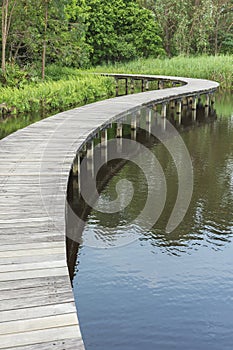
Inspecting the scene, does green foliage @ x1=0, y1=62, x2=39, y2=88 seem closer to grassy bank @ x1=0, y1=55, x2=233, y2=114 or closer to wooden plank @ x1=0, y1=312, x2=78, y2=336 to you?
grassy bank @ x1=0, y1=55, x2=233, y2=114

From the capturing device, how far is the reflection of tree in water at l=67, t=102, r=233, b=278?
7.20 m

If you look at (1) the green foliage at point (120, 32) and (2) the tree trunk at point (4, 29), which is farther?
(1) the green foliage at point (120, 32)

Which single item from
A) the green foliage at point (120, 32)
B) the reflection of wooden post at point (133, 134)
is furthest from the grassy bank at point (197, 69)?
the reflection of wooden post at point (133, 134)

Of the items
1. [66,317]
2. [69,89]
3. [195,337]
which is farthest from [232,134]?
[66,317]

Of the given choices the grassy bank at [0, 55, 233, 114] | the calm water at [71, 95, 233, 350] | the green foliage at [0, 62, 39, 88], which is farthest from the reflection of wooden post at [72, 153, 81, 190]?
the green foliage at [0, 62, 39, 88]

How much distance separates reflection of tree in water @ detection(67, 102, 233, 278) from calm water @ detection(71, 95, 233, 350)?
0.02 m

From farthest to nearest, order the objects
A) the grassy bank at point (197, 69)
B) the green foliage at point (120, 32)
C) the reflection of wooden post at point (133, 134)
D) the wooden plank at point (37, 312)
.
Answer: the green foliage at point (120, 32), the grassy bank at point (197, 69), the reflection of wooden post at point (133, 134), the wooden plank at point (37, 312)

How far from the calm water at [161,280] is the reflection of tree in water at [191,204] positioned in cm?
2

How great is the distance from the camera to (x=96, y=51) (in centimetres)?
3653

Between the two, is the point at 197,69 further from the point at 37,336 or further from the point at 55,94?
the point at 37,336

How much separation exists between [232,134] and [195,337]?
10965mm

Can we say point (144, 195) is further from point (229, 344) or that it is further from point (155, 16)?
point (155, 16)

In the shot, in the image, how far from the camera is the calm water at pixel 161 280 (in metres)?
4.93

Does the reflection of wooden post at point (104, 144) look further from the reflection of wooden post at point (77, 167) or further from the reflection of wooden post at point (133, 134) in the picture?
the reflection of wooden post at point (77, 167)
